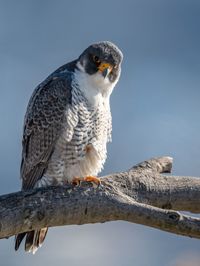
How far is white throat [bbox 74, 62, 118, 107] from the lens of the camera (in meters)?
5.86

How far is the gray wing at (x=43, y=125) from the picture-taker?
5.75 m

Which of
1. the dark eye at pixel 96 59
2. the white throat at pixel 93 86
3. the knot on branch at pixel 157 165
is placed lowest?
the knot on branch at pixel 157 165

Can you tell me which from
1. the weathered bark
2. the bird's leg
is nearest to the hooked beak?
the bird's leg

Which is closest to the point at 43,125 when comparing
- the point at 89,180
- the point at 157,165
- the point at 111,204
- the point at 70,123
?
the point at 70,123

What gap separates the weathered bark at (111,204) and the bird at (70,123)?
767 mm

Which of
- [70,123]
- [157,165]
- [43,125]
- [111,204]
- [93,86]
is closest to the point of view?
[111,204]

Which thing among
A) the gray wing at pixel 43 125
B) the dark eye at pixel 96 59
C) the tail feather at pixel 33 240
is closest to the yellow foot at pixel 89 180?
the gray wing at pixel 43 125

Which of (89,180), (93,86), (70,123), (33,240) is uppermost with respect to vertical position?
(93,86)

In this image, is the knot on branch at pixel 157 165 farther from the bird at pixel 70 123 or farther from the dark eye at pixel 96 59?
the dark eye at pixel 96 59

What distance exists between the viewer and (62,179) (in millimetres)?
5723

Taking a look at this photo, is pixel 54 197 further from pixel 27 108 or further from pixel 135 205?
pixel 27 108

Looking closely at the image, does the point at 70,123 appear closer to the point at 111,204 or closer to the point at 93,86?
the point at 93,86

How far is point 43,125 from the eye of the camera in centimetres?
584

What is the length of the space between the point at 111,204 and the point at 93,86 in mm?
1838
